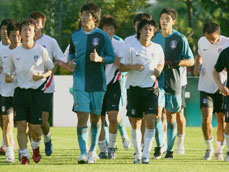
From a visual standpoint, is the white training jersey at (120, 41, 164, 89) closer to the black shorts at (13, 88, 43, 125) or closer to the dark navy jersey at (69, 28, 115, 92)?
the dark navy jersey at (69, 28, 115, 92)

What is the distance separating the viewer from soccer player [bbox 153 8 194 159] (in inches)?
565

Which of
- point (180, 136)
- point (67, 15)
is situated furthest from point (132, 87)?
point (67, 15)

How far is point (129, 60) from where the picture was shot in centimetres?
1287

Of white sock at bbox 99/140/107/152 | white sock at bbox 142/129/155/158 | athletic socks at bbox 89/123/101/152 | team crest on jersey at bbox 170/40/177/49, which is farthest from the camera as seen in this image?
team crest on jersey at bbox 170/40/177/49

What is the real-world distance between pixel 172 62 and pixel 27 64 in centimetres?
302

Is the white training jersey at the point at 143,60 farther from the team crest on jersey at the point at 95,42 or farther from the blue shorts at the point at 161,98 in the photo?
the blue shorts at the point at 161,98

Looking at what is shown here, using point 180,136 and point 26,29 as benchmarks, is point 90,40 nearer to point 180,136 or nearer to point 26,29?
point 26,29

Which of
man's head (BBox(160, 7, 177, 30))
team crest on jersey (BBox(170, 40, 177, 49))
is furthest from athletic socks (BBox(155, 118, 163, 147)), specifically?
man's head (BBox(160, 7, 177, 30))

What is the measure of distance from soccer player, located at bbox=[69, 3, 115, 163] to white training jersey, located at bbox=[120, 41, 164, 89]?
1.29ft

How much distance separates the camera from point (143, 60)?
41.9 feet

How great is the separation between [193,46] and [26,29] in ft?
92.4

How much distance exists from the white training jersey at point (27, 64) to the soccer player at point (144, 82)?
4.28 feet

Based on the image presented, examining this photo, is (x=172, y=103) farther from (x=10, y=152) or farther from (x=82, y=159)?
(x=10, y=152)

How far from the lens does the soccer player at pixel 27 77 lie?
12.3 meters
